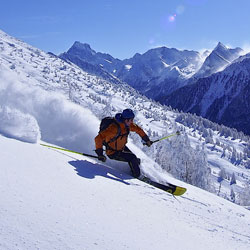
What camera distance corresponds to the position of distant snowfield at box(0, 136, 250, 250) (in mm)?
3525

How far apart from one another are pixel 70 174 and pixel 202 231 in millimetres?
2870

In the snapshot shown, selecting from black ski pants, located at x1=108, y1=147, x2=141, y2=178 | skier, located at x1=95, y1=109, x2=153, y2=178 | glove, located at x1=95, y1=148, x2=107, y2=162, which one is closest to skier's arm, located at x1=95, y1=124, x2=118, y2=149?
skier, located at x1=95, y1=109, x2=153, y2=178

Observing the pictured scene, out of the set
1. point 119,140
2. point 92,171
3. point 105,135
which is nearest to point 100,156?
point 105,135

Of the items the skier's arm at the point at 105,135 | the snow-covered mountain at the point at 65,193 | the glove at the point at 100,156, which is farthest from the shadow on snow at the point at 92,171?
the skier's arm at the point at 105,135

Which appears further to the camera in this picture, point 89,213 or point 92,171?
point 92,171

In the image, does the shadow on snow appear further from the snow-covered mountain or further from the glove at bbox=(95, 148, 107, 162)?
the glove at bbox=(95, 148, 107, 162)

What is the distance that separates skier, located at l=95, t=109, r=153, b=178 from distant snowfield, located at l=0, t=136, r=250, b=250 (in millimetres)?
947

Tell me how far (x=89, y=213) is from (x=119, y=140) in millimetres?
4725

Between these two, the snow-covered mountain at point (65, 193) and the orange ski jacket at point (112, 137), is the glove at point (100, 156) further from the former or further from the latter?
the snow-covered mountain at point (65, 193)

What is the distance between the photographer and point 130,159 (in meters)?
9.01

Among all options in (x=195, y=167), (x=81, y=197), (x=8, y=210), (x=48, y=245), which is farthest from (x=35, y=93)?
(x=195, y=167)

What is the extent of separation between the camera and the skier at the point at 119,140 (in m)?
8.75

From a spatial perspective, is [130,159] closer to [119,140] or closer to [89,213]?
[119,140]

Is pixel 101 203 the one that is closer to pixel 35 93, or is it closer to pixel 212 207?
pixel 212 207
